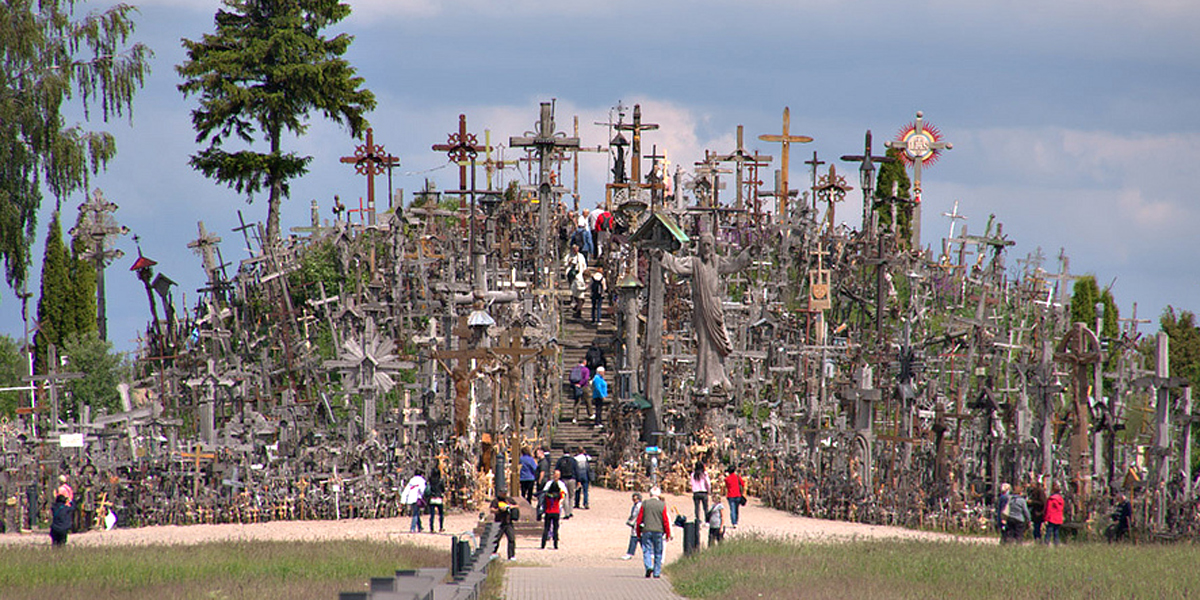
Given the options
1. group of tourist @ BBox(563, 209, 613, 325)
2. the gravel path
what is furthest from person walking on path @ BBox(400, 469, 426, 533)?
group of tourist @ BBox(563, 209, 613, 325)

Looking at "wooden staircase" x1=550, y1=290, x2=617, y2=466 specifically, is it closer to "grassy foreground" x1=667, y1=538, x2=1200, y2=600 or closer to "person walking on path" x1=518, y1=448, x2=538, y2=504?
"person walking on path" x1=518, y1=448, x2=538, y2=504

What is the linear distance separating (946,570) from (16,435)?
1743 centimetres

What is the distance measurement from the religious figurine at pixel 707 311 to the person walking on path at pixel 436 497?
6.38 meters

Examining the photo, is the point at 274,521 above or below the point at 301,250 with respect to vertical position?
below

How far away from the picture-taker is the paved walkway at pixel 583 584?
16.6m

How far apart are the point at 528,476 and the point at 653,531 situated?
23.2 ft

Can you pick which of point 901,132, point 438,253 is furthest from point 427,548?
point 901,132

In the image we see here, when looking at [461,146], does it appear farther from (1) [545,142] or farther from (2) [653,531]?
(2) [653,531]

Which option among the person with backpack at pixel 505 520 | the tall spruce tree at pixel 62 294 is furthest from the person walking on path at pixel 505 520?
the tall spruce tree at pixel 62 294

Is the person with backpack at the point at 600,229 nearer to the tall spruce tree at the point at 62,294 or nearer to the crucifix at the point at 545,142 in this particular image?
the crucifix at the point at 545,142

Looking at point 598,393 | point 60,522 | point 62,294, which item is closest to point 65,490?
point 60,522

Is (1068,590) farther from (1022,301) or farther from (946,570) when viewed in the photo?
(1022,301)

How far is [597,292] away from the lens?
118 feet

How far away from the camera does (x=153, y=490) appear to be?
81.5 feet
